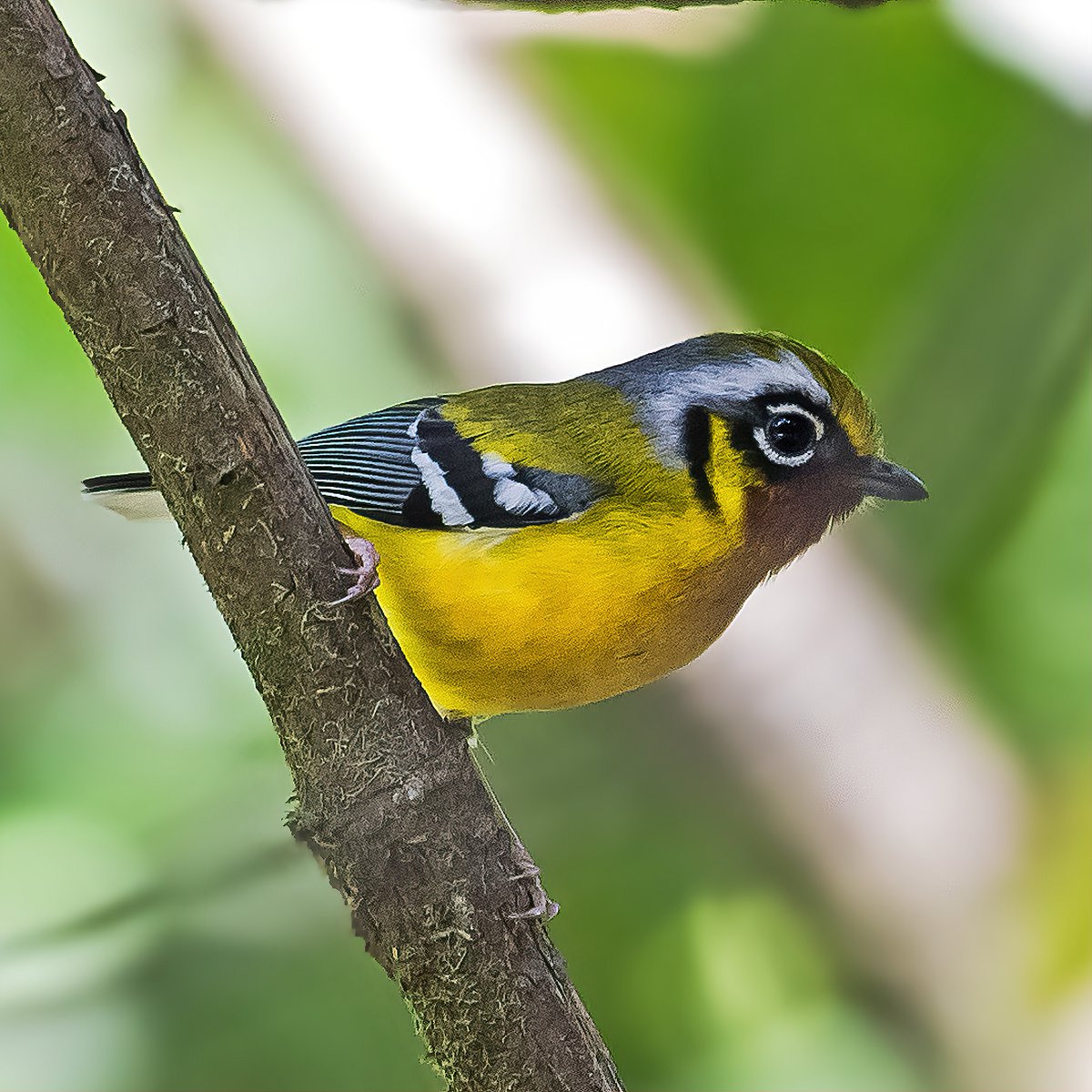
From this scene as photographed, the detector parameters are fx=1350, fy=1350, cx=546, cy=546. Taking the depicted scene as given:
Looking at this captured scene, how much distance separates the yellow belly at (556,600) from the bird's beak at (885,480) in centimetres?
37

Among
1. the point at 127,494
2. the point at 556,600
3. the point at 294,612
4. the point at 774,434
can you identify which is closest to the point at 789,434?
the point at 774,434

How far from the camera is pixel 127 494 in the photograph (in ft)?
10.3

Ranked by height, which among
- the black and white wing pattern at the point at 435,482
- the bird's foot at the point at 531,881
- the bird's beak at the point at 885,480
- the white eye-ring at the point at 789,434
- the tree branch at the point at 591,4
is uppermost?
the tree branch at the point at 591,4

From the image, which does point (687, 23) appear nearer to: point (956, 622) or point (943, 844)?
point (956, 622)

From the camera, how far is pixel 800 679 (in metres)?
4.12

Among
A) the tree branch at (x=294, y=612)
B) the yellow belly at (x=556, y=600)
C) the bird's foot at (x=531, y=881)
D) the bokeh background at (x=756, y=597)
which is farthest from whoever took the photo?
the bokeh background at (x=756, y=597)

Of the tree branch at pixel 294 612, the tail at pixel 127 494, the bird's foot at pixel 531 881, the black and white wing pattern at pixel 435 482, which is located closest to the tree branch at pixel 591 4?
the tree branch at pixel 294 612

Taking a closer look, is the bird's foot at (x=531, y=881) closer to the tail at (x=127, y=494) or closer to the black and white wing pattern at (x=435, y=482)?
the black and white wing pattern at (x=435, y=482)

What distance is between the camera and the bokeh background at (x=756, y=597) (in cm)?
348

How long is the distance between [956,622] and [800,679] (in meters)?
0.53

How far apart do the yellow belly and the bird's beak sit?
0.37 m

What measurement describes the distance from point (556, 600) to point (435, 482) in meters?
0.41

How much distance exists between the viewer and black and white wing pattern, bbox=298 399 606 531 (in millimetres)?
2934

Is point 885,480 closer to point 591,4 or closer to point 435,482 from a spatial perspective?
point 435,482
